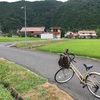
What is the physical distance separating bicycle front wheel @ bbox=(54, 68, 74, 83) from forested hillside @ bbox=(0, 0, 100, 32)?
8400 centimetres

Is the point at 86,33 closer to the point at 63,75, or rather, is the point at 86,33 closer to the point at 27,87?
the point at 63,75

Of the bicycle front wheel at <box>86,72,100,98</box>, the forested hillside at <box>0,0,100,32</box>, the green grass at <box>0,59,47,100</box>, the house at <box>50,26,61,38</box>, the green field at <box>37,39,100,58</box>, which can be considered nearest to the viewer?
the bicycle front wheel at <box>86,72,100,98</box>

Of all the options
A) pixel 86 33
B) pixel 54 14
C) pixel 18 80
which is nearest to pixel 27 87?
pixel 18 80

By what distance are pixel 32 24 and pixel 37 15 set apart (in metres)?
6.11

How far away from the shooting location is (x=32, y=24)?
11031 centimetres

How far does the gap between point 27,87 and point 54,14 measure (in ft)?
324

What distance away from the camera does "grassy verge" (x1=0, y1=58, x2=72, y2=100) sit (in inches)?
281

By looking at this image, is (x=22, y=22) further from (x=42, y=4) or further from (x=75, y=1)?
(x=75, y=1)

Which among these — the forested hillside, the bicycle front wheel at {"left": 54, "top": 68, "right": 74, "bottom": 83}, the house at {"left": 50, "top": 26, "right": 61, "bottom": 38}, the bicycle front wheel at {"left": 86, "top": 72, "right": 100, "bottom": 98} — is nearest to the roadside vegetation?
the bicycle front wheel at {"left": 54, "top": 68, "right": 74, "bottom": 83}

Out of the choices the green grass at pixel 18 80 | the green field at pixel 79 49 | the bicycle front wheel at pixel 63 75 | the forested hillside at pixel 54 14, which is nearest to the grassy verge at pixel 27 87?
the green grass at pixel 18 80

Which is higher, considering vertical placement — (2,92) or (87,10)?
(87,10)

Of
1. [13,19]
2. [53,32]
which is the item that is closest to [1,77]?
[13,19]

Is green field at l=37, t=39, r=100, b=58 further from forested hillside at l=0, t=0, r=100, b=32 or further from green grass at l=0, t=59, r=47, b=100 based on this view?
forested hillside at l=0, t=0, r=100, b=32

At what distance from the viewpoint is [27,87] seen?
8.09 metres
